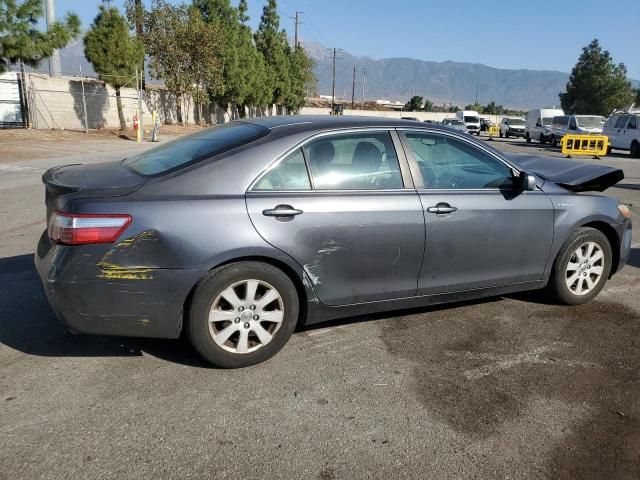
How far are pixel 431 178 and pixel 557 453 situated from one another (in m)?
2.00

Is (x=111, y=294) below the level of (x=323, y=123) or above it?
below

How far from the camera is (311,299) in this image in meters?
3.62

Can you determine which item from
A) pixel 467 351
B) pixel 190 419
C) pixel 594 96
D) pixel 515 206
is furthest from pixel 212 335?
pixel 594 96

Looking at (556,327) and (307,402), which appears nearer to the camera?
Answer: (307,402)

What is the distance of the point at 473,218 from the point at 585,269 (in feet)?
4.51

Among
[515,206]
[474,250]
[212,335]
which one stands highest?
[515,206]

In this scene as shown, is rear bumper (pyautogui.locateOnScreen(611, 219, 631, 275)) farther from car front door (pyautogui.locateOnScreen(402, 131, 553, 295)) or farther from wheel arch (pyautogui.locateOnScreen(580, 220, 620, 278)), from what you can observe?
car front door (pyautogui.locateOnScreen(402, 131, 553, 295))

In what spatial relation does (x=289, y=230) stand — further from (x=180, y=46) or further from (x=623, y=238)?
(x=180, y=46)

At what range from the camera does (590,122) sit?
29.0 metres

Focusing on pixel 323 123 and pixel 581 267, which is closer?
pixel 323 123

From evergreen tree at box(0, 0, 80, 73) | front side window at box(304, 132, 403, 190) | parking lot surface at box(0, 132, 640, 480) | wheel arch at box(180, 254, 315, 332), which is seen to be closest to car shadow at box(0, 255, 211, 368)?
parking lot surface at box(0, 132, 640, 480)

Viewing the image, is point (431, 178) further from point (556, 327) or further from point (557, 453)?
point (557, 453)

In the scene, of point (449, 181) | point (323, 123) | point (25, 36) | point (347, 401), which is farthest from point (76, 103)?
point (347, 401)

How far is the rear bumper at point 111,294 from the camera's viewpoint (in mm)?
3123
